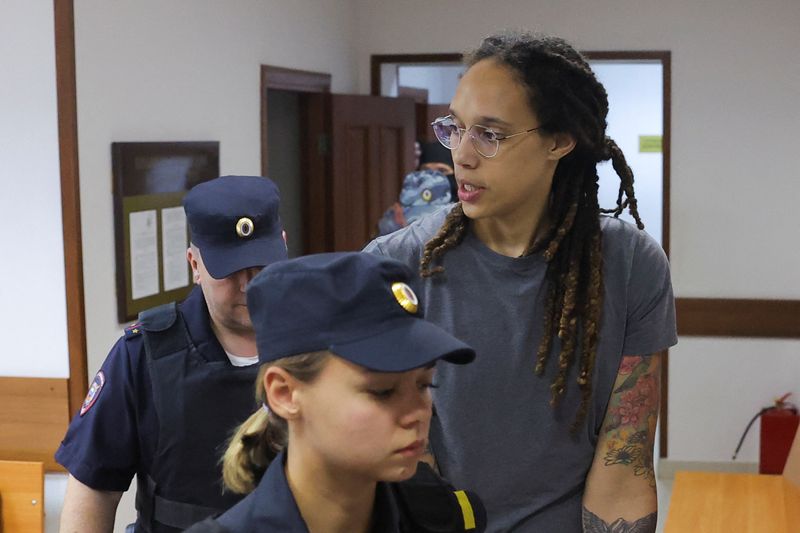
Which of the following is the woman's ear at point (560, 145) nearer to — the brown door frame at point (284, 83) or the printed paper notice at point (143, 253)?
the printed paper notice at point (143, 253)

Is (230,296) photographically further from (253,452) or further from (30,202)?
(30,202)

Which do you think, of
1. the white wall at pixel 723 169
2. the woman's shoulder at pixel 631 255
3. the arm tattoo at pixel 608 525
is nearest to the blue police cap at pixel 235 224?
the woman's shoulder at pixel 631 255

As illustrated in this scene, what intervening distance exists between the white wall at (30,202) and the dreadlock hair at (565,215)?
188cm

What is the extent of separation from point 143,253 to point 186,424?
1947mm

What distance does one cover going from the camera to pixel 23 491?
9.89 feet

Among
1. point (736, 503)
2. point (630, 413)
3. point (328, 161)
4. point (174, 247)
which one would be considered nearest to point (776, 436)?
point (736, 503)

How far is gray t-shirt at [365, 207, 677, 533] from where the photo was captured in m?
1.70

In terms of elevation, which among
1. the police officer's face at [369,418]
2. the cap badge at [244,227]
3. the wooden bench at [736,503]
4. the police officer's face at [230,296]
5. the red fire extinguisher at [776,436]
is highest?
the cap badge at [244,227]

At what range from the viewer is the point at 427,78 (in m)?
7.91

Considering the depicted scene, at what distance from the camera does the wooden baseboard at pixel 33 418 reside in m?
3.33

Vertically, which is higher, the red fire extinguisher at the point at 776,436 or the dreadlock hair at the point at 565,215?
the dreadlock hair at the point at 565,215

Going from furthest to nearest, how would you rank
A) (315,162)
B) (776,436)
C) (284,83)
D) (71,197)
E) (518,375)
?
(315,162) → (776,436) → (284,83) → (71,197) → (518,375)

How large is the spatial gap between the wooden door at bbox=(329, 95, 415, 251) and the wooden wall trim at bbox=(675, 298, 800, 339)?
1668mm

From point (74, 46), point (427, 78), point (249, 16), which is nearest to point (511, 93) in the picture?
point (74, 46)
